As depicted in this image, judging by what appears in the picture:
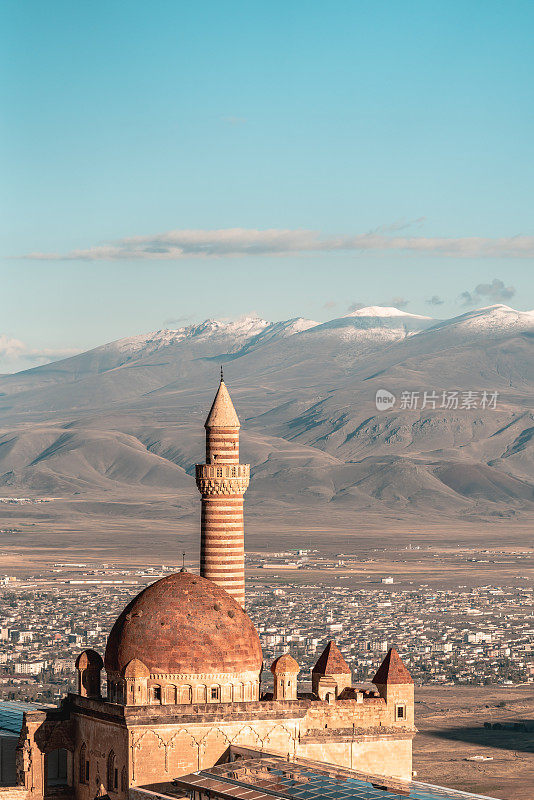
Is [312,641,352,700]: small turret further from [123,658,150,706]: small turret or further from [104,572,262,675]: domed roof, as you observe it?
[123,658,150,706]: small turret

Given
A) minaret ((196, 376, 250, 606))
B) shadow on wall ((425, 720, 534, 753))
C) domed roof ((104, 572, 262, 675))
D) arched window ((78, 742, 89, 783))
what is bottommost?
shadow on wall ((425, 720, 534, 753))

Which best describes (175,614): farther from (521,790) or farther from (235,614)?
(521,790)

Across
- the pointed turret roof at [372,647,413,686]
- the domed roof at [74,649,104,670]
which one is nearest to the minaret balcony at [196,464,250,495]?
the domed roof at [74,649,104,670]

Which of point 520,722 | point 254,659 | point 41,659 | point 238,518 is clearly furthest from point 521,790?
point 41,659

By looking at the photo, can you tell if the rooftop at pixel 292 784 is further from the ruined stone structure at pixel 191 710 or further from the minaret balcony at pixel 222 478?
the minaret balcony at pixel 222 478

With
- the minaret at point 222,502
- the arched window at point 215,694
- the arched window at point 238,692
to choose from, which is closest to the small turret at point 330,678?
the arched window at point 238,692
